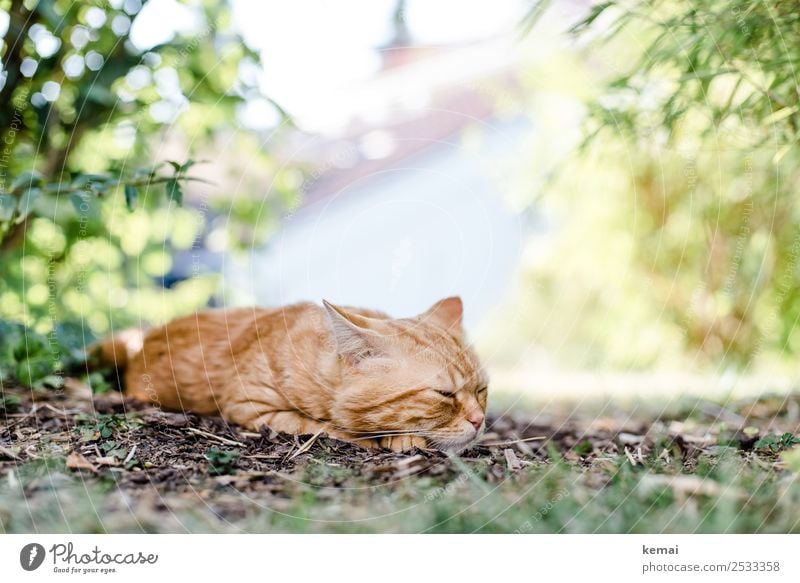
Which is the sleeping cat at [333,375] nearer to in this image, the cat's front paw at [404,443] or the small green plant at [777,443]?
the cat's front paw at [404,443]

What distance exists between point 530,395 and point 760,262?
1760mm

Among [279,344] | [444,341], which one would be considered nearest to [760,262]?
[444,341]

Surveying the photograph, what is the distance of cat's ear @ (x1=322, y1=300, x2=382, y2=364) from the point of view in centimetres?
231

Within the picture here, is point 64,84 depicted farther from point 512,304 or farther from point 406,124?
point 512,304

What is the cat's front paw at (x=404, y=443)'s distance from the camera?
2.32 meters

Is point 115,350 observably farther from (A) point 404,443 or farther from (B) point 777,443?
(B) point 777,443

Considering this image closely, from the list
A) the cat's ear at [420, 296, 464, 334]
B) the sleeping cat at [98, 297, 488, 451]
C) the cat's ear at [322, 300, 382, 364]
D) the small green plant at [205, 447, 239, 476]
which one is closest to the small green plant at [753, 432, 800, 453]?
the sleeping cat at [98, 297, 488, 451]

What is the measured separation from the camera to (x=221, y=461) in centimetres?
215

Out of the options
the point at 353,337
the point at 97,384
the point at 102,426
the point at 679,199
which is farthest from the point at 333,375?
the point at 679,199

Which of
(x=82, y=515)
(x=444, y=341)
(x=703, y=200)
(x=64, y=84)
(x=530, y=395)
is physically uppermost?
(x=64, y=84)

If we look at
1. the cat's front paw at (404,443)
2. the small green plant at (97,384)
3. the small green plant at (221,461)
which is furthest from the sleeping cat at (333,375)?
the small green plant at (221,461)

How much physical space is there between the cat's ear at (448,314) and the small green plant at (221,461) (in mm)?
870

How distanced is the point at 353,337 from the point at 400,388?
0.73 feet

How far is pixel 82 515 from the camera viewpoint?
6.29 feet
